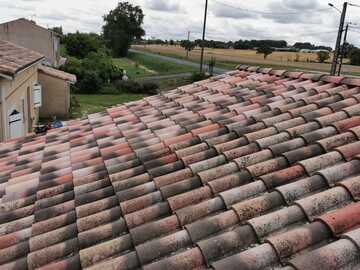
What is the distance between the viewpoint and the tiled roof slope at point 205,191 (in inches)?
95.2

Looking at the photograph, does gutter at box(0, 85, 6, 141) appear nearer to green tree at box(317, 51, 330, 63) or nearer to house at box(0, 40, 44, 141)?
house at box(0, 40, 44, 141)

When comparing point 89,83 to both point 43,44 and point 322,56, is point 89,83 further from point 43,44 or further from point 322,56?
point 322,56

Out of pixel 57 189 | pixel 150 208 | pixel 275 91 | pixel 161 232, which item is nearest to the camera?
pixel 161 232

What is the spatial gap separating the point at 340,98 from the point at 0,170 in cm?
470

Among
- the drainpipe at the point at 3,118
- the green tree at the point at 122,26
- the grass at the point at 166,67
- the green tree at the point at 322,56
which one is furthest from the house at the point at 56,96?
the green tree at the point at 122,26

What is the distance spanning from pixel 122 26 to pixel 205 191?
92101 mm

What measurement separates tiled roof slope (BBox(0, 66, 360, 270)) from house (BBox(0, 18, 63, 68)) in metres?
34.4

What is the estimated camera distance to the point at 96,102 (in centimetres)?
3334

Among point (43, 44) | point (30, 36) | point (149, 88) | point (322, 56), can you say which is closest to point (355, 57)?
point (322, 56)

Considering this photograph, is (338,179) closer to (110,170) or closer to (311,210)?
(311,210)

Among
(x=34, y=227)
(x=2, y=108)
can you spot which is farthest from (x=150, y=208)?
(x=2, y=108)

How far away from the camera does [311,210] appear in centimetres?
259

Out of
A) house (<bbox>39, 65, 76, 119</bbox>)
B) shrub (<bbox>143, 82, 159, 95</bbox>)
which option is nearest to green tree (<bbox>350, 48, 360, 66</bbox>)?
shrub (<bbox>143, 82, 159, 95</bbox>)

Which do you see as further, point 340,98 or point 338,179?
point 340,98
